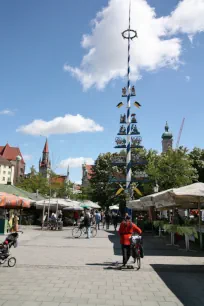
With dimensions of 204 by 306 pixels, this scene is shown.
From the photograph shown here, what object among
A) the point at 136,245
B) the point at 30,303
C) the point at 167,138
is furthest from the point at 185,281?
the point at 167,138

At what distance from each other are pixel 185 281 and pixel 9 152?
5435 inches

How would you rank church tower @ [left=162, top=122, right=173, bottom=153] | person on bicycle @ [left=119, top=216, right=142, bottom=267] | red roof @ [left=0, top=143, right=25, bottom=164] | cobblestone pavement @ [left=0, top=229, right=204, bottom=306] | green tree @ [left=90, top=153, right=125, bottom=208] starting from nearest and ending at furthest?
cobblestone pavement @ [left=0, top=229, right=204, bottom=306]
person on bicycle @ [left=119, top=216, right=142, bottom=267]
green tree @ [left=90, top=153, right=125, bottom=208]
church tower @ [left=162, top=122, right=173, bottom=153]
red roof @ [left=0, top=143, right=25, bottom=164]

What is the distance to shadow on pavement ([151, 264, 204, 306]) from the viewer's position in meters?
6.16

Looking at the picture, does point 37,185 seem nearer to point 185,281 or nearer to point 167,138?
point 185,281

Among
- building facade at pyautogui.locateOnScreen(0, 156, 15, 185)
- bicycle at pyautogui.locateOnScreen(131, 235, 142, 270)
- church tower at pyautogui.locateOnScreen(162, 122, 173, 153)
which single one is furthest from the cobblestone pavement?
building facade at pyautogui.locateOnScreen(0, 156, 15, 185)

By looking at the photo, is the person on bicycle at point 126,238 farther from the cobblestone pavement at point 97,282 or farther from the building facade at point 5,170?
the building facade at point 5,170

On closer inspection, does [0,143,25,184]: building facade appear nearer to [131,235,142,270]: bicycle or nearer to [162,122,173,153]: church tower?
[162,122,173,153]: church tower

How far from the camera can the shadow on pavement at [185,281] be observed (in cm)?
616

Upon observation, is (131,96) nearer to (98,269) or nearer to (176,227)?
(176,227)

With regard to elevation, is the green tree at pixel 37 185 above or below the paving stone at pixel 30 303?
above

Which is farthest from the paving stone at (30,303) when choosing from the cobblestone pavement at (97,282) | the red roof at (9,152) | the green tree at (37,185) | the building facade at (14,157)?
the red roof at (9,152)

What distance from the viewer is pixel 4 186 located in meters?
28.4

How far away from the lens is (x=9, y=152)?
13900 cm

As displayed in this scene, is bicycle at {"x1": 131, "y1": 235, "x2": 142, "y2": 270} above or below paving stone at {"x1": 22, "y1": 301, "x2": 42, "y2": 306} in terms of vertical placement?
above
